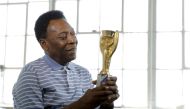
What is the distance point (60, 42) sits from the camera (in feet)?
4.67

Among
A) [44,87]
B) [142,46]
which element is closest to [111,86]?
[44,87]

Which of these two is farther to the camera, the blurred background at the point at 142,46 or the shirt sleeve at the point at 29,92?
the blurred background at the point at 142,46

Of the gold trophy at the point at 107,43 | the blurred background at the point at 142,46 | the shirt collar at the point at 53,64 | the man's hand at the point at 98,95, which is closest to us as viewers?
the man's hand at the point at 98,95

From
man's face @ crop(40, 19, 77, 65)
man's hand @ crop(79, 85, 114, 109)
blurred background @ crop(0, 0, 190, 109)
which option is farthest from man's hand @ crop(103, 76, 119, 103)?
blurred background @ crop(0, 0, 190, 109)

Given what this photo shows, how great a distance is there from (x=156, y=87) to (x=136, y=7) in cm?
100

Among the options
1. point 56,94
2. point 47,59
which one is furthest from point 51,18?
point 56,94

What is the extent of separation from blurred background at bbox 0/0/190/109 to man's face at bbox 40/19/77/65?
2.95m


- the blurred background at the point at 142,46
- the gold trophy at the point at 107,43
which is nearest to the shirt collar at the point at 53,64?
the gold trophy at the point at 107,43

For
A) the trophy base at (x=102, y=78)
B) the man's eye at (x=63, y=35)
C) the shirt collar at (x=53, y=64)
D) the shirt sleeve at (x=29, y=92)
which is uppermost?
the man's eye at (x=63, y=35)

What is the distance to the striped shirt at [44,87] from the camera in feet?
4.50

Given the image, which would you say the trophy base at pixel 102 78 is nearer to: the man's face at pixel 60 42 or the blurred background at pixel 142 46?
the man's face at pixel 60 42

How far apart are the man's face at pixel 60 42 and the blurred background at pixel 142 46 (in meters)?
2.95
